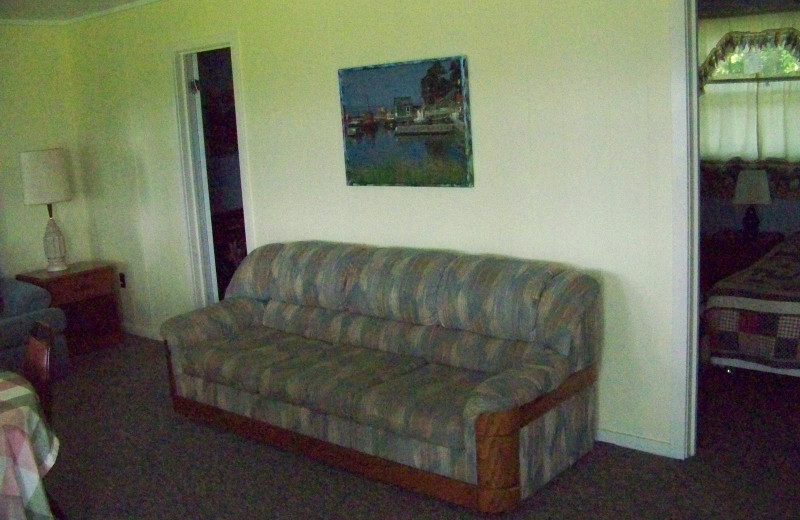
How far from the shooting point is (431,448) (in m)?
3.19

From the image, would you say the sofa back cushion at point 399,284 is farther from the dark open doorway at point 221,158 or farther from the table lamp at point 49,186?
the table lamp at point 49,186

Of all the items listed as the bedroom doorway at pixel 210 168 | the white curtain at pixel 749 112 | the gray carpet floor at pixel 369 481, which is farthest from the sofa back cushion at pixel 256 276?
the white curtain at pixel 749 112

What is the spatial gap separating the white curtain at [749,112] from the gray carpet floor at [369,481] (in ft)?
8.20

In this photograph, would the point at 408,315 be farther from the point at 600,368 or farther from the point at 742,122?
the point at 742,122

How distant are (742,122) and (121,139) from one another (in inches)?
187

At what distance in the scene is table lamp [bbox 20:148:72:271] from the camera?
18.1ft

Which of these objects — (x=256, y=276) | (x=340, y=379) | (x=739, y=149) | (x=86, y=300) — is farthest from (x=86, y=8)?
(x=739, y=149)

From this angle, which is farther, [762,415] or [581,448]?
[762,415]

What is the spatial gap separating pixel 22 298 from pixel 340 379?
2.65m

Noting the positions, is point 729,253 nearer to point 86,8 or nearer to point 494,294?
point 494,294

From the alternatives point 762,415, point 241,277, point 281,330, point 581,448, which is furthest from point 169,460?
point 762,415

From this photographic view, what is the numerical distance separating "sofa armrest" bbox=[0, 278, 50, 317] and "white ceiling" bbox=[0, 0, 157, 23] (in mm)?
1825

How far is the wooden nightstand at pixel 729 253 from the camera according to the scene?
5.59 m

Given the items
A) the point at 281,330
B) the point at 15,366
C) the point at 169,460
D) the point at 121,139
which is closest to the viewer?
the point at 169,460
